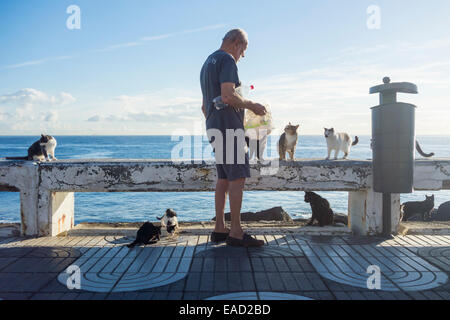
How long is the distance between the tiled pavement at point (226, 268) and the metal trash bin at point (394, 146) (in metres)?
0.65

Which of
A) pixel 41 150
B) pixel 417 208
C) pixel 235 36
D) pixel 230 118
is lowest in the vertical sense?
pixel 417 208

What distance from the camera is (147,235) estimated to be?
4.13m

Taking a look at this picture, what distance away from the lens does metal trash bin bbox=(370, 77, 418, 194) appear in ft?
13.9

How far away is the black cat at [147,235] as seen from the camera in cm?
409

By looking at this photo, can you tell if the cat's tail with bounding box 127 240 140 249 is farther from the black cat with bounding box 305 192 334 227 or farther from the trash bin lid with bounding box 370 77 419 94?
the trash bin lid with bounding box 370 77 419 94

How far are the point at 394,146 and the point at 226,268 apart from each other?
2402 millimetres

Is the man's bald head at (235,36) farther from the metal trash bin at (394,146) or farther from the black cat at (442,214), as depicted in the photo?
the black cat at (442,214)

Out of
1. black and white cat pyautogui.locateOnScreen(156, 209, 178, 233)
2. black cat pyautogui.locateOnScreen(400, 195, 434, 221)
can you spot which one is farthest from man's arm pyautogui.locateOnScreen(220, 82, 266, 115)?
black cat pyautogui.locateOnScreen(400, 195, 434, 221)

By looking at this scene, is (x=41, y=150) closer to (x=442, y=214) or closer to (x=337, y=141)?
(x=337, y=141)

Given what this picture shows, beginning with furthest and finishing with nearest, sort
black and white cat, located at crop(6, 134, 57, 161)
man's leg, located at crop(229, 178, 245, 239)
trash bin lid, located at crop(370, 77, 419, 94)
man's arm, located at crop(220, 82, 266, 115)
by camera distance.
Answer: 1. black and white cat, located at crop(6, 134, 57, 161)
2. trash bin lid, located at crop(370, 77, 419, 94)
3. man's leg, located at crop(229, 178, 245, 239)
4. man's arm, located at crop(220, 82, 266, 115)

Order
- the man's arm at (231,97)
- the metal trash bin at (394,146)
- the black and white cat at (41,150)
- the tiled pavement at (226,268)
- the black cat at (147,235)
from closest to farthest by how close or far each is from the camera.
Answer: the tiled pavement at (226,268) < the man's arm at (231,97) < the black cat at (147,235) < the metal trash bin at (394,146) < the black and white cat at (41,150)

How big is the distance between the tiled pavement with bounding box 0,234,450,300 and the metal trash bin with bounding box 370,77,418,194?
648 millimetres

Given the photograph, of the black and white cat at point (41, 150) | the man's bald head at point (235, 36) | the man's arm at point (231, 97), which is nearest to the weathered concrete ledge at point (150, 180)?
the black and white cat at point (41, 150)

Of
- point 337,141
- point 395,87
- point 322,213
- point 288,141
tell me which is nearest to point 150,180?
point 288,141
